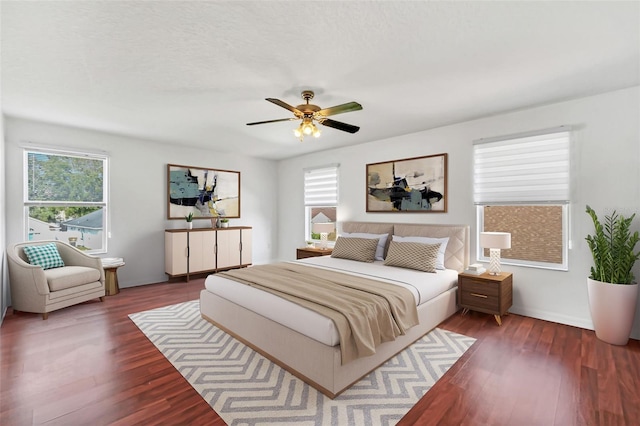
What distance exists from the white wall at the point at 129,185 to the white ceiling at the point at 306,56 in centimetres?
50

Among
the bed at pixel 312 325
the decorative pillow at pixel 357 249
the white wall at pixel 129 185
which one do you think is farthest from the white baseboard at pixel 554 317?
the white wall at pixel 129 185

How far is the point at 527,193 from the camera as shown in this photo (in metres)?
3.62

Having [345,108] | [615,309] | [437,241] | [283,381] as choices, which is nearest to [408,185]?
[437,241]

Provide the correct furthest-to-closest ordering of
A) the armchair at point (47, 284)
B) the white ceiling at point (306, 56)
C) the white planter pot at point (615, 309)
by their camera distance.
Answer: the armchair at point (47, 284)
the white planter pot at point (615, 309)
the white ceiling at point (306, 56)

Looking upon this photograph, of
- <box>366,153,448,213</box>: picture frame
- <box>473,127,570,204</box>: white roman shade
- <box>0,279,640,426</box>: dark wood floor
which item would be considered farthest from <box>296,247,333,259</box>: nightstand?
→ <box>473,127,570,204</box>: white roman shade

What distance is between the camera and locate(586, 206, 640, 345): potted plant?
9.26 feet

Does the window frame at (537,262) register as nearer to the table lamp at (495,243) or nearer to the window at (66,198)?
the table lamp at (495,243)

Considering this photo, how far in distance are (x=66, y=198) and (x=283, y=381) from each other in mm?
4542

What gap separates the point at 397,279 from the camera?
3199 mm

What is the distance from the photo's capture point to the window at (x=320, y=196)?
598cm

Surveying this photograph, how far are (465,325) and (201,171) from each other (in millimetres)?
5261

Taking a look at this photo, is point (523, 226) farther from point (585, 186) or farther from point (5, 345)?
point (5, 345)

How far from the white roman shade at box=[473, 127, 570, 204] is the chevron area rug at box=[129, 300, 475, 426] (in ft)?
6.42

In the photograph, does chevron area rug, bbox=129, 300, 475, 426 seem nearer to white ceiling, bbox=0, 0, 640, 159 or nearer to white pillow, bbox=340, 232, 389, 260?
white pillow, bbox=340, 232, 389, 260
